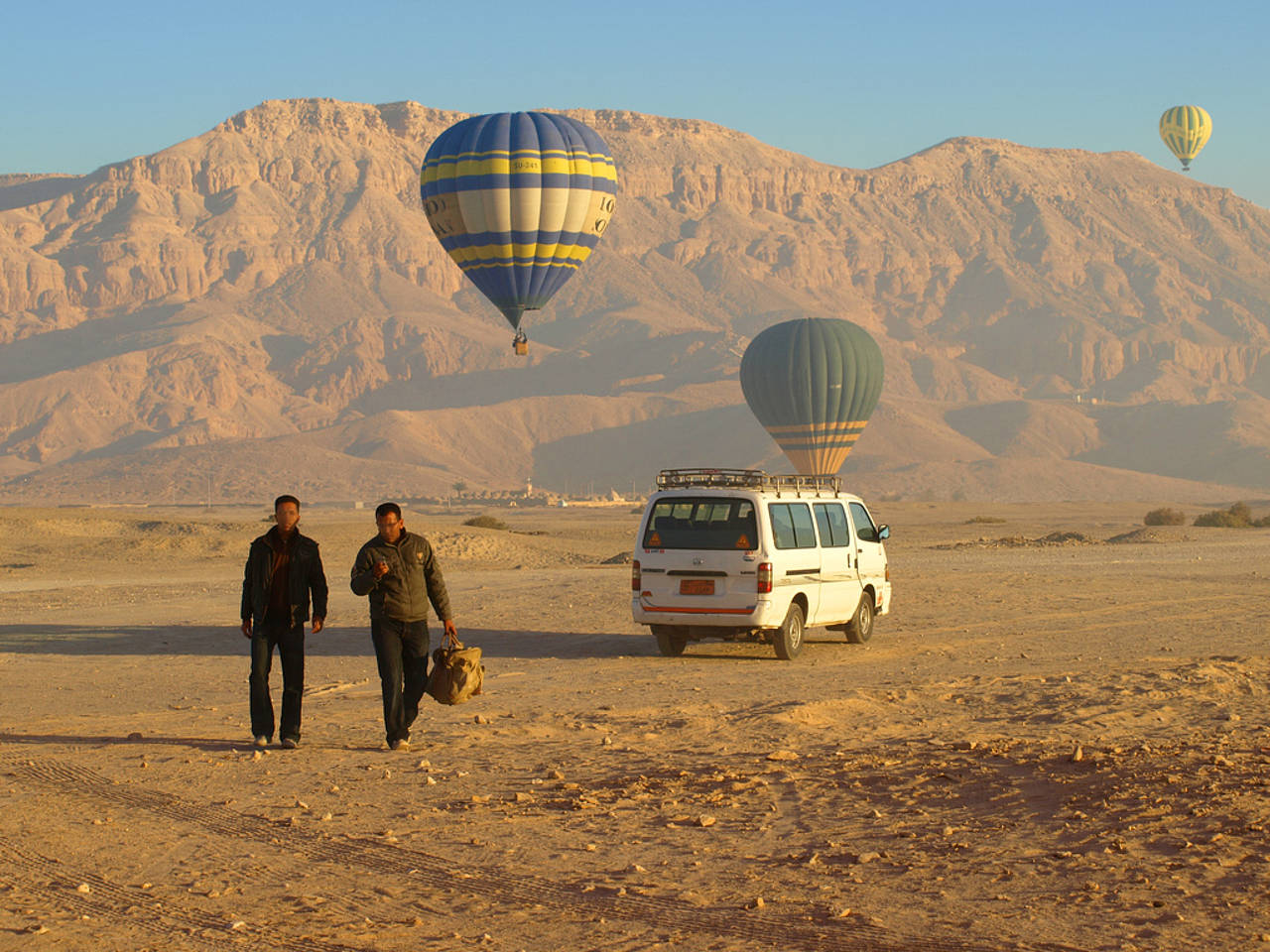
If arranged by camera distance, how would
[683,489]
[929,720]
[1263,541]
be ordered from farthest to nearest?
[1263,541] → [683,489] → [929,720]

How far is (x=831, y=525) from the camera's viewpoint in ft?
64.4

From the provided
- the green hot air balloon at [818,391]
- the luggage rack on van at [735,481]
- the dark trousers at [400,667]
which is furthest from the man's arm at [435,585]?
the green hot air balloon at [818,391]

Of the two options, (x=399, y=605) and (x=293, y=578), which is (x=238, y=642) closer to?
(x=293, y=578)

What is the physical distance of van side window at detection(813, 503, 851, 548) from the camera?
1938 centimetres

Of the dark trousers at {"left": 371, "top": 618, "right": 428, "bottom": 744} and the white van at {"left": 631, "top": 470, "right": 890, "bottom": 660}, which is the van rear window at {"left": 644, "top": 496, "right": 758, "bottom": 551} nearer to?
the white van at {"left": 631, "top": 470, "right": 890, "bottom": 660}

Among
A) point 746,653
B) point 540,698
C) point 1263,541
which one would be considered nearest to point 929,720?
point 540,698

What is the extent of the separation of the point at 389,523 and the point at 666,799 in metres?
3.07

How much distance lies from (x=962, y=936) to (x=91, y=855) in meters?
4.79

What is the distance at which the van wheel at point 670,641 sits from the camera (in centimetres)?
1903

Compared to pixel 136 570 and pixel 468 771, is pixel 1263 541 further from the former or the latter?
pixel 468 771

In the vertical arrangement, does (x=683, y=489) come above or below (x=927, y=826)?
above

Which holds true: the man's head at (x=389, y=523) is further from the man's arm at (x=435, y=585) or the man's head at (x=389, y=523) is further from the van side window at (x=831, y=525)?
the van side window at (x=831, y=525)

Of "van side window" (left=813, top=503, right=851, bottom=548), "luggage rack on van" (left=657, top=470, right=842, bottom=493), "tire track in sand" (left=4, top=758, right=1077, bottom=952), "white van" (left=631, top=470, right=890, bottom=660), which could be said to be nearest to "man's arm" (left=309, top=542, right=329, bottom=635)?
"tire track in sand" (left=4, top=758, right=1077, bottom=952)

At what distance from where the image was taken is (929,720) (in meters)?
13.3
